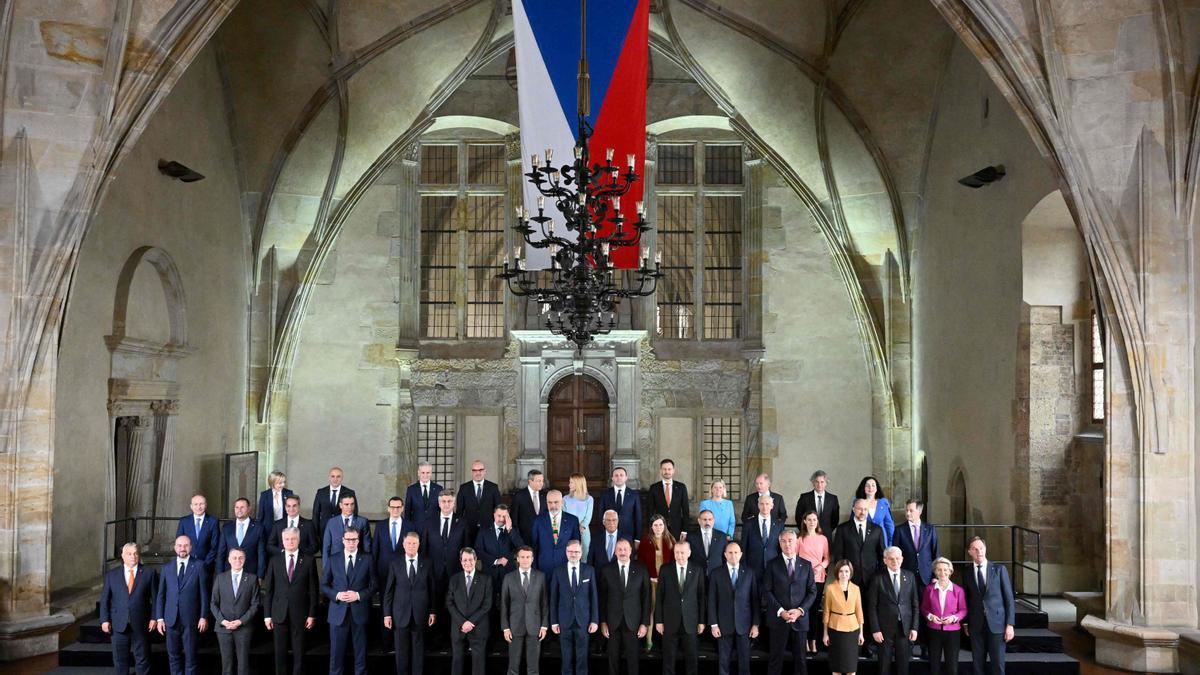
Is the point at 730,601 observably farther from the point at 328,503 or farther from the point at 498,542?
the point at 328,503

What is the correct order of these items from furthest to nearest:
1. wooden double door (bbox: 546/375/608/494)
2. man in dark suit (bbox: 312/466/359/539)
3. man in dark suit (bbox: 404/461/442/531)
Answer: wooden double door (bbox: 546/375/608/494)
man in dark suit (bbox: 312/466/359/539)
man in dark suit (bbox: 404/461/442/531)

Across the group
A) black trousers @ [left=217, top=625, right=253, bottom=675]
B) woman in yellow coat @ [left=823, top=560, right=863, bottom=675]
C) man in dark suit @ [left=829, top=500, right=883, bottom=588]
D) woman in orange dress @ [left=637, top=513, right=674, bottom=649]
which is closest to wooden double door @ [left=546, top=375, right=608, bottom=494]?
woman in orange dress @ [left=637, top=513, right=674, bottom=649]

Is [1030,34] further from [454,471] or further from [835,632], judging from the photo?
[454,471]

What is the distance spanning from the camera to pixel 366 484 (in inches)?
686

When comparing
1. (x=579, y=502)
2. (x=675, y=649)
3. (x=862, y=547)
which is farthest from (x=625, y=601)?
(x=862, y=547)

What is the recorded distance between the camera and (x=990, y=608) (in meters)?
8.45

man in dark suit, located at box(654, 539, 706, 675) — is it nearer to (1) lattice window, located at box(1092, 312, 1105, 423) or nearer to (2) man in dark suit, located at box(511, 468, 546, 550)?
(2) man in dark suit, located at box(511, 468, 546, 550)

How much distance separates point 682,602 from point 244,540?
12.8 feet

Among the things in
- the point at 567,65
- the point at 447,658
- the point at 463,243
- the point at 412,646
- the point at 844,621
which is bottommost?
the point at 447,658

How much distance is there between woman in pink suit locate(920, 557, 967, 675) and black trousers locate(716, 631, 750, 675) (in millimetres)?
1418

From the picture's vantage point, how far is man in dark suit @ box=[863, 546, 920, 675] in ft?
28.1

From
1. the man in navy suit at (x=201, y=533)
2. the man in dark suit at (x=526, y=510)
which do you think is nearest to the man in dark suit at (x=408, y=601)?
the man in dark suit at (x=526, y=510)

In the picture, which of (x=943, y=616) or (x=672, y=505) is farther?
(x=672, y=505)

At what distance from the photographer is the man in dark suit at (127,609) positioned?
8633mm
